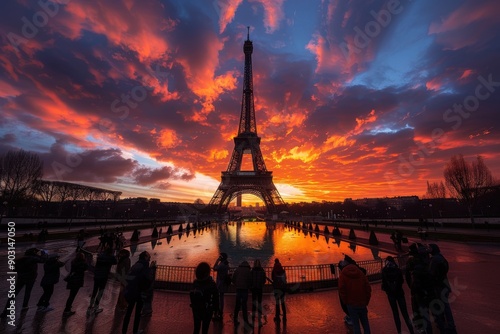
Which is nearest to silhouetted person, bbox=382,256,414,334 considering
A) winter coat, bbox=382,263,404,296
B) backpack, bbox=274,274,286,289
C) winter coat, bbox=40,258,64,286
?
winter coat, bbox=382,263,404,296

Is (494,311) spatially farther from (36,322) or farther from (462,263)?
(36,322)

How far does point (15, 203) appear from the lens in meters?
46.1

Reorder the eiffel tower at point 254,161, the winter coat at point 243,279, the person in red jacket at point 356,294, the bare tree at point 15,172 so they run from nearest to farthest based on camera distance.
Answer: the person in red jacket at point 356,294 < the winter coat at point 243,279 < the bare tree at point 15,172 < the eiffel tower at point 254,161

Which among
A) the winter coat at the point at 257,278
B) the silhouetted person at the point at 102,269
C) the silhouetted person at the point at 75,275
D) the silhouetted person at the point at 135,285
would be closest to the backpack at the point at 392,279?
the winter coat at the point at 257,278

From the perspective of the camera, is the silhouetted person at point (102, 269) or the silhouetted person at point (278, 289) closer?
the silhouetted person at point (278, 289)

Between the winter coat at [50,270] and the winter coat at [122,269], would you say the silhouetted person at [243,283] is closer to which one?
the winter coat at [122,269]

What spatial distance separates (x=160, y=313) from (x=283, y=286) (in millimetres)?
4250

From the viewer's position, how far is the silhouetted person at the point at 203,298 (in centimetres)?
475

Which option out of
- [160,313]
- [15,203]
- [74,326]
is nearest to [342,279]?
[160,313]

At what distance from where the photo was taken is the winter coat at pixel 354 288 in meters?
5.20

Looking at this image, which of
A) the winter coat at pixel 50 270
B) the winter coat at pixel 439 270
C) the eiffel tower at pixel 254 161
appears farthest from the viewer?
the eiffel tower at pixel 254 161

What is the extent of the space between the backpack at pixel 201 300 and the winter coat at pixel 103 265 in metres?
4.23

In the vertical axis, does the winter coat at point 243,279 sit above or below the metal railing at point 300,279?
above

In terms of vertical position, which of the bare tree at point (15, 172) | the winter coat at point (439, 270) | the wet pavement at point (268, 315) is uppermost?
the bare tree at point (15, 172)
